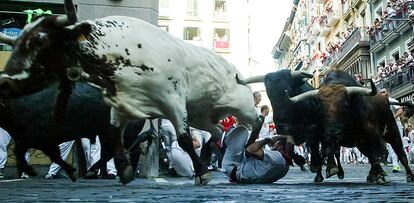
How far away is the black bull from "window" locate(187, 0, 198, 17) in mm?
49280

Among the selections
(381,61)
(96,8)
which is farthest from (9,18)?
(381,61)

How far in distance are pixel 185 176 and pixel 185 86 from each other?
4212 millimetres

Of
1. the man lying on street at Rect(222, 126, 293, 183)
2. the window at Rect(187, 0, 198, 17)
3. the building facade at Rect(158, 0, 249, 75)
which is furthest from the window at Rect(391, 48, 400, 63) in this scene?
the man lying on street at Rect(222, 126, 293, 183)

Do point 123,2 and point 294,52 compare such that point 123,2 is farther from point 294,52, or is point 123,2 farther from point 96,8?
point 294,52

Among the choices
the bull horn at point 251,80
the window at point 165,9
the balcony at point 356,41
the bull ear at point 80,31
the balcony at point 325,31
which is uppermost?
the window at point 165,9

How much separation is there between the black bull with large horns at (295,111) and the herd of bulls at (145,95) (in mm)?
15

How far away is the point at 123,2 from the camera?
13.7 m

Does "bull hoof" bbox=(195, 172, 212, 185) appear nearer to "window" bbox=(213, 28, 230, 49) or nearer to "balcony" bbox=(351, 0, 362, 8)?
"balcony" bbox=(351, 0, 362, 8)

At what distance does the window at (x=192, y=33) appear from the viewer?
5728 cm

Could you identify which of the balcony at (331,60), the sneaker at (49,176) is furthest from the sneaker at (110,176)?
the balcony at (331,60)

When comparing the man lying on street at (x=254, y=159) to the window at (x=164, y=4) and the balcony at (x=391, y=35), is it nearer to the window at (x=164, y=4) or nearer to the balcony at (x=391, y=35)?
the balcony at (x=391, y=35)

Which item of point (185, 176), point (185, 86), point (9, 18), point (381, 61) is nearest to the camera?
point (185, 86)

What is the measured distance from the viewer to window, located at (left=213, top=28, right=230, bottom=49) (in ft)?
183

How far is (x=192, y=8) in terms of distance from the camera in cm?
5750
